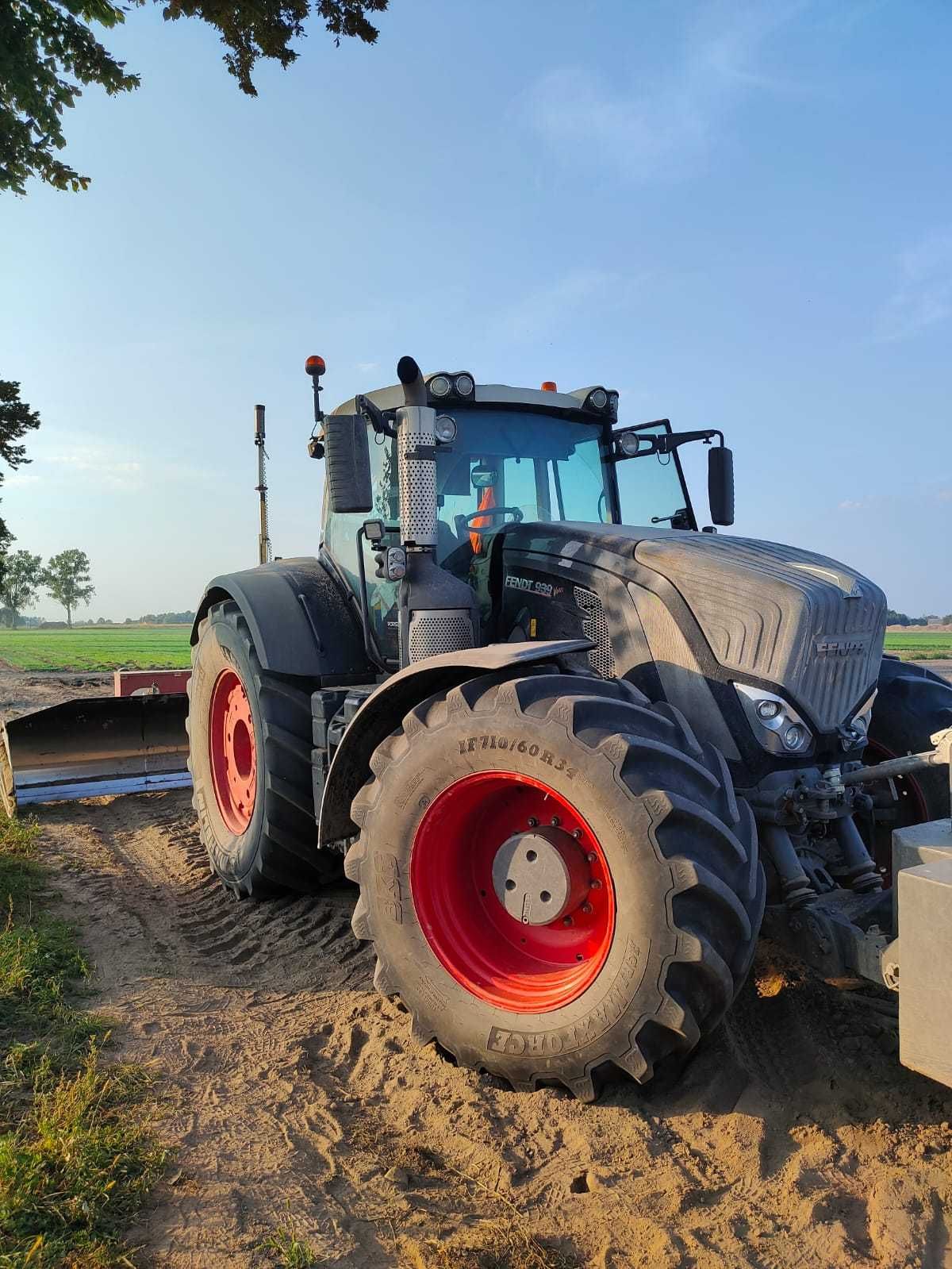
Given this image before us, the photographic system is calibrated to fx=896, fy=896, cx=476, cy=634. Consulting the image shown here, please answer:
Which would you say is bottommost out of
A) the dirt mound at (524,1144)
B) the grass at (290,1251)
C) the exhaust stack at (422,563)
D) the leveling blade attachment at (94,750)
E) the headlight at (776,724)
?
the dirt mound at (524,1144)

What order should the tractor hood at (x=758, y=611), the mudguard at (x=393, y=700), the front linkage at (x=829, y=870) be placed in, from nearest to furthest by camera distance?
the front linkage at (x=829, y=870), the mudguard at (x=393, y=700), the tractor hood at (x=758, y=611)

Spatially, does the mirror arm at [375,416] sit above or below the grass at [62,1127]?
above

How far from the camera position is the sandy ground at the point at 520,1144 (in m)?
2.16

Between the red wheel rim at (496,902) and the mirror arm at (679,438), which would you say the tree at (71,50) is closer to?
the mirror arm at (679,438)

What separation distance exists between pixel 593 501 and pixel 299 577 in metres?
1.73

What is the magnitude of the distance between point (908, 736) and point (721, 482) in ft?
5.60

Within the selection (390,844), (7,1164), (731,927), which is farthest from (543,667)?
(7,1164)

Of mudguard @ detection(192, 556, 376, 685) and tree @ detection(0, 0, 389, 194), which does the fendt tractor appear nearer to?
mudguard @ detection(192, 556, 376, 685)

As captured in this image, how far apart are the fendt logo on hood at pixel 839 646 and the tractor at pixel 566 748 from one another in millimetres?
22

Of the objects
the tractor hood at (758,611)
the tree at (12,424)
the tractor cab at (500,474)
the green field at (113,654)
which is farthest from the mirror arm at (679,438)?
the green field at (113,654)

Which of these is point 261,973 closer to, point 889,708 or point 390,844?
point 390,844

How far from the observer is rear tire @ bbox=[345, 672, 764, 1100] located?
2.55 metres

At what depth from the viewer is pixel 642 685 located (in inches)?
137

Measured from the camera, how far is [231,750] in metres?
5.64
